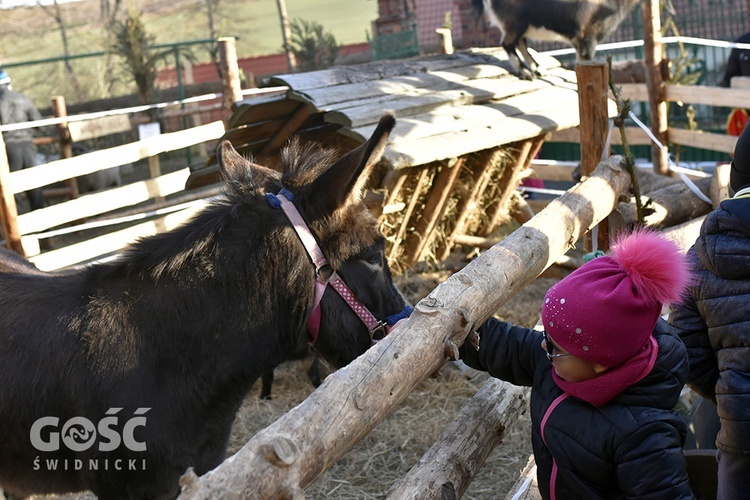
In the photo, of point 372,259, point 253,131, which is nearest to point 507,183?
point 253,131

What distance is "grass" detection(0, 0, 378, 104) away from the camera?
28906mm

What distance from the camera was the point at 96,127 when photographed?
36.5 ft

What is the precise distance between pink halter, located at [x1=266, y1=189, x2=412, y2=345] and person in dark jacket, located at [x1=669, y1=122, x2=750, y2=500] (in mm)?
1103

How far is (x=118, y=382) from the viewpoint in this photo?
7.93ft

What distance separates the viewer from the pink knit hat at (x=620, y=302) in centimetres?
191

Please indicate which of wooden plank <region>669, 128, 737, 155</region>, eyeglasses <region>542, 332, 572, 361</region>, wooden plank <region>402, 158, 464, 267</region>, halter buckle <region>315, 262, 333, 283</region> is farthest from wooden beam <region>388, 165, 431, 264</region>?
wooden plank <region>669, 128, 737, 155</region>

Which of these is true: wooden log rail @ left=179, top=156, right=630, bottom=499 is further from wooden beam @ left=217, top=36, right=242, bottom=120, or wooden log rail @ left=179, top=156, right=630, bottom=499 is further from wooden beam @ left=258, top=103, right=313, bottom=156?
wooden beam @ left=217, top=36, right=242, bottom=120

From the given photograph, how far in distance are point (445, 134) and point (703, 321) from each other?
271 centimetres

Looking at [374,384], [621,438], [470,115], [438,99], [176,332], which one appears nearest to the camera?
[374,384]

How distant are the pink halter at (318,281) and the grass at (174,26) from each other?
2571 centimetres

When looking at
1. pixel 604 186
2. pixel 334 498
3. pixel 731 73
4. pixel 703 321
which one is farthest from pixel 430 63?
pixel 731 73

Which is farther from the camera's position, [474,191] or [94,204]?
[94,204]

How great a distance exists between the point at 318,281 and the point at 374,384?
788 mm

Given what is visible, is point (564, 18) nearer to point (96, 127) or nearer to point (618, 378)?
point (618, 378)
